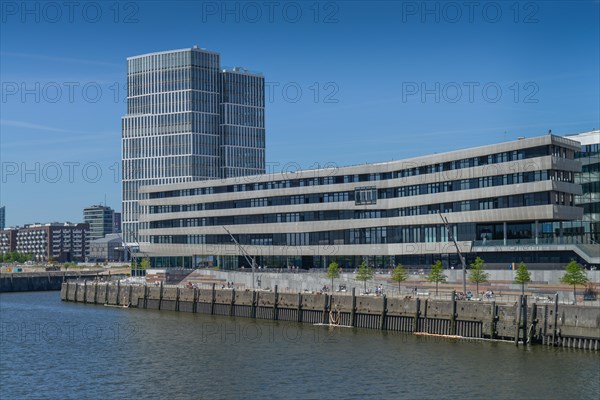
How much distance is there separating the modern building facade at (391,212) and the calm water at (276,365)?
2216 cm

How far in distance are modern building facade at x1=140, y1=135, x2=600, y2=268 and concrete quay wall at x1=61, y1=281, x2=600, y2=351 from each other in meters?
11.0

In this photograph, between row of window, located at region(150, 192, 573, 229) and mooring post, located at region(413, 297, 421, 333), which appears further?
row of window, located at region(150, 192, 573, 229)

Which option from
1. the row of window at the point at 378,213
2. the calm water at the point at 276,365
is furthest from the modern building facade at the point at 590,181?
the calm water at the point at 276,365

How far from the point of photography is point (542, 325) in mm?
79062

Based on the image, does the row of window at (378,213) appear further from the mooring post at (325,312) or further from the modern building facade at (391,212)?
the mooring post at (325,312)

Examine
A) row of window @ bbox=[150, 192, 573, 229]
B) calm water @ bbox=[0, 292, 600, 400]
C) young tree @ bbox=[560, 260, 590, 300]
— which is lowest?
calm water @ bbox=[0, 292, 600, 400]

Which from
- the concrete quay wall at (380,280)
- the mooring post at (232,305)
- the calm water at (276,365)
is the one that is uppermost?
the concrete quay wall at (380,280)

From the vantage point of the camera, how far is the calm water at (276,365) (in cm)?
6238

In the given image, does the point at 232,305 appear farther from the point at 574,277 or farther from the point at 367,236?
the point at 574,277

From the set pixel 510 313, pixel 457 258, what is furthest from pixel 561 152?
pixel 510 313

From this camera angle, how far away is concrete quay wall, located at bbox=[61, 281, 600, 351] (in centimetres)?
7700

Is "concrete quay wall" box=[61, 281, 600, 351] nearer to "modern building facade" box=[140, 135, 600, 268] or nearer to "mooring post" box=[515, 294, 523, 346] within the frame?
"mooring post" box=[515, 294, 523, 346]

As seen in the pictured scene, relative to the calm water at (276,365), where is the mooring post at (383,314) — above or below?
above

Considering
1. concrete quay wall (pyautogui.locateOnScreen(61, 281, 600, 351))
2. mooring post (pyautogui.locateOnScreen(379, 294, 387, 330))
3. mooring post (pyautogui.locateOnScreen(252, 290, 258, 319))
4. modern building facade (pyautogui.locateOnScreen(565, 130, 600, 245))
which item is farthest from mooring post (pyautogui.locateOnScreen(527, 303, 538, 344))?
modern building facade (pyautogui.locateOnScreen(565, 130, 600, 245))
